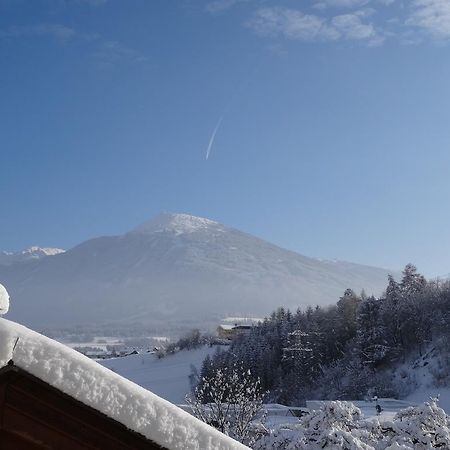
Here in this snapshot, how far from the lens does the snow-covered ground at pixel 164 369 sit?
62.0 meters

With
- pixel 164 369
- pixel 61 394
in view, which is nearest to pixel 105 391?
pixel 61 394

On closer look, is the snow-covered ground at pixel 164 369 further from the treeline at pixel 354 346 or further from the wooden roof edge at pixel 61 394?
the wooden roof edge at pixel 61 394

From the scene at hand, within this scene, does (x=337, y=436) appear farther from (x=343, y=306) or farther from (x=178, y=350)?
(x=178, y=350)

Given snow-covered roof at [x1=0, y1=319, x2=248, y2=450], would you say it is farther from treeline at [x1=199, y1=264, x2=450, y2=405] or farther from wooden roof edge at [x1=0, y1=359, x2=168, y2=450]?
treeline at [x1=199, y1=264, x2=450, y2=405]

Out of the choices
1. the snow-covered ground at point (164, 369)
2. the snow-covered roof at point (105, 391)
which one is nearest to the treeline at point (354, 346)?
the snow-covered ground at point (164, 369)

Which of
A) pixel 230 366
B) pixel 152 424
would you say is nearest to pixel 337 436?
pixel 152 424

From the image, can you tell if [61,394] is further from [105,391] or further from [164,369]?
[164,369]

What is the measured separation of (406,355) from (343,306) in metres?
9.70

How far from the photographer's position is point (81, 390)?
1743 mm

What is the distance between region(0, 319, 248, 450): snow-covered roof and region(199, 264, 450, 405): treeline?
46.5 metres

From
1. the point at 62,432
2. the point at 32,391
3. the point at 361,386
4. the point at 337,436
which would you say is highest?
the point at 32,391

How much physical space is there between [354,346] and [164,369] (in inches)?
1384

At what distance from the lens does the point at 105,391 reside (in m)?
1.76

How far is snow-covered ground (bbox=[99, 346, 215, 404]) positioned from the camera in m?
62.0
